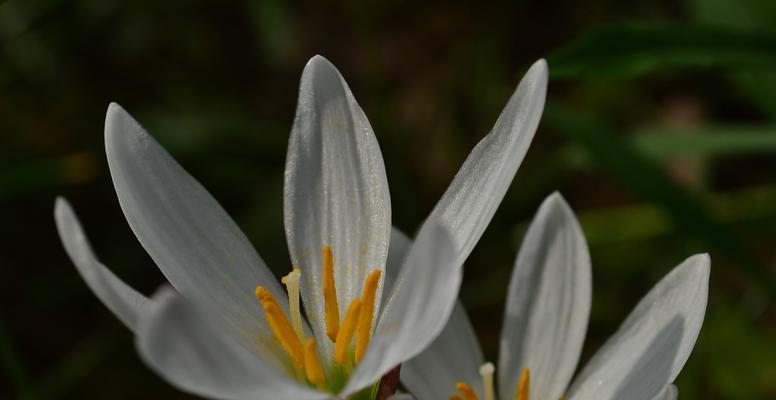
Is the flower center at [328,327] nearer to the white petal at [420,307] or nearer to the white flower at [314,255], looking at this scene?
the white flower at [314,255]

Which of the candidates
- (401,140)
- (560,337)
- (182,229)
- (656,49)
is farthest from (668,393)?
(401,140)

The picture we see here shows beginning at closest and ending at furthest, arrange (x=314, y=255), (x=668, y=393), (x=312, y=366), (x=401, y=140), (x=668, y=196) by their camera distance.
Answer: (x=668, y=393), (x=312, y=366), (x=314, y=255), (x=668, y=196), (x=401, y=140)

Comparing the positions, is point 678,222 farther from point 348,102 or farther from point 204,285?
point 204,285

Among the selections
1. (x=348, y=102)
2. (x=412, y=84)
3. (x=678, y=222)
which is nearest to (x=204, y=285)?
(x=348, y=102)

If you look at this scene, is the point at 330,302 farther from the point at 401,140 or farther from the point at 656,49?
the point at 401,140

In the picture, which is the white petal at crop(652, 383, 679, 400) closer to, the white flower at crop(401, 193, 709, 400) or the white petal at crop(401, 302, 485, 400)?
the white flower at crop(401, 193, 709, 400)

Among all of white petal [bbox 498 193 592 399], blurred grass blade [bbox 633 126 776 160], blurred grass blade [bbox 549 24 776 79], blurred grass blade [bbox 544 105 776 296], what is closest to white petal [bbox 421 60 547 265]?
white petal [bbox 498 193 592 399]
